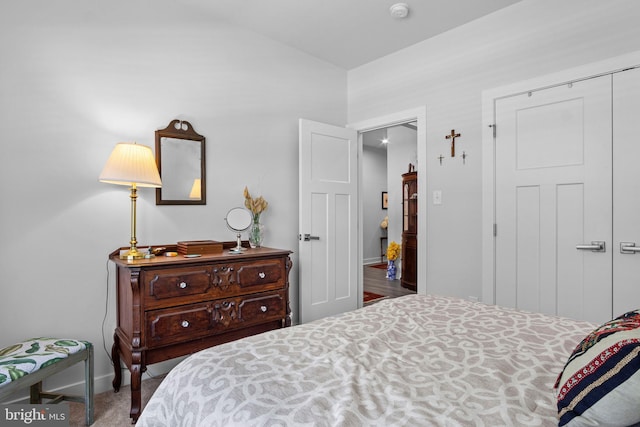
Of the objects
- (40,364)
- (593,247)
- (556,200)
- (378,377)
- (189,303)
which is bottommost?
(40,364)

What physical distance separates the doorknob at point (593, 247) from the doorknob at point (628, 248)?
0.30 ft

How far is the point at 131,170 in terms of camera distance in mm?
2191

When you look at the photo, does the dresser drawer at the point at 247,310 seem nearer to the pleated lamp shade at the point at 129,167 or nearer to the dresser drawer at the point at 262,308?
the dresser drawer at the point at 262,308

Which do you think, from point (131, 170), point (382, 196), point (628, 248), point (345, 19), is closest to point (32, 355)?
point (131, 170)

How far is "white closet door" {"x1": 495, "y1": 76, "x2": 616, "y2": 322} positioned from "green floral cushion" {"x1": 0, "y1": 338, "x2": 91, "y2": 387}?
2919 mm

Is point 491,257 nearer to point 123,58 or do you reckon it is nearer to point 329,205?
point 329,205

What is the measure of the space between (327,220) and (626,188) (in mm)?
2304

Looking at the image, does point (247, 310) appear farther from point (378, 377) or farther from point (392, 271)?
point (392, 271)

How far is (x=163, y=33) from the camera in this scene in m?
2.72

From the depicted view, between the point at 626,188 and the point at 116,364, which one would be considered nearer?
the point at 626,188

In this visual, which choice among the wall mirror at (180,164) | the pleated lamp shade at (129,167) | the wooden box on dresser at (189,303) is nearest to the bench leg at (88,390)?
the wooden box on dresser at (189,303)

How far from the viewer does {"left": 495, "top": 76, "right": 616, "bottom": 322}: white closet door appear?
240 centimetres

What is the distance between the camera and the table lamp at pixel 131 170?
84.8 inches

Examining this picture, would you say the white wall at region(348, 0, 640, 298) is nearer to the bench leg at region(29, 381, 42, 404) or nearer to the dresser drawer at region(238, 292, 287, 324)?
the dresser drawer at region(238, 292, 287, 324)
